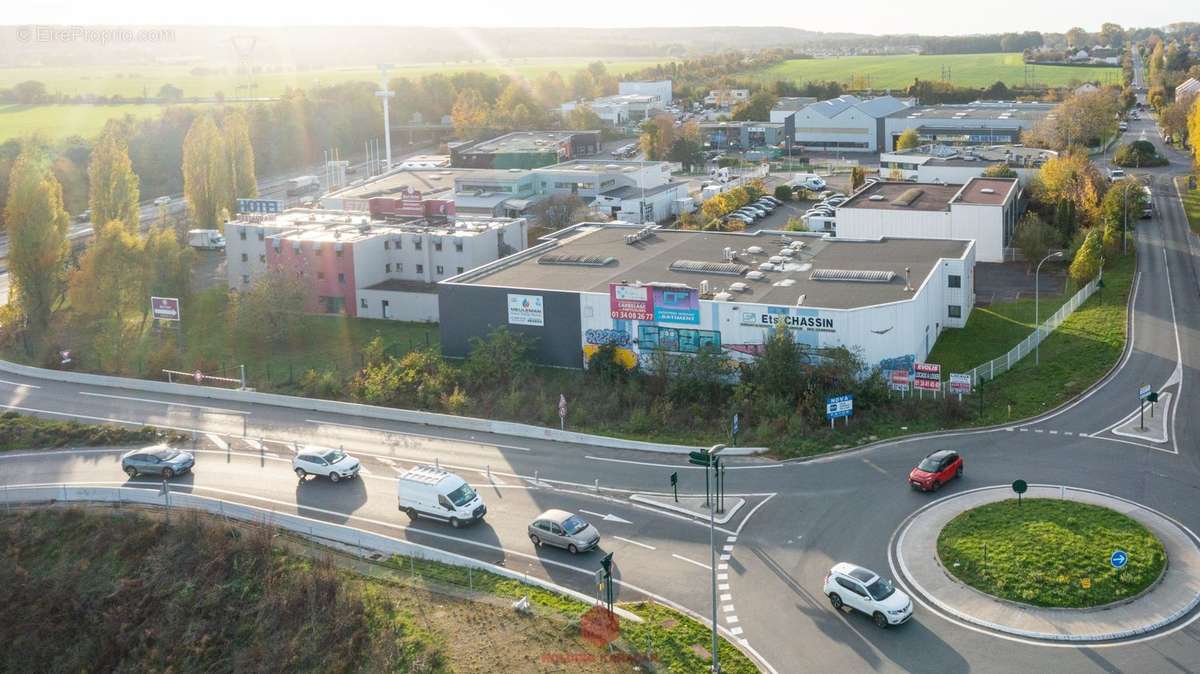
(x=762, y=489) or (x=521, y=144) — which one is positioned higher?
(x=521, y=144)

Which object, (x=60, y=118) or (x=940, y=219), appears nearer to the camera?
(x=940, y=219)

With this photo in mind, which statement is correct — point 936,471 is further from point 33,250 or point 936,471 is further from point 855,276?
point 33,250

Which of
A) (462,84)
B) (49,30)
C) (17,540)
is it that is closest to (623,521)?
(17,540)

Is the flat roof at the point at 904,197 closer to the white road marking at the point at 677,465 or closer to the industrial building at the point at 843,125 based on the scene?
the white road marking at the point at 677,465

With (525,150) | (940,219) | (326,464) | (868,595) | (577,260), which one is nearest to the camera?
(868,595)

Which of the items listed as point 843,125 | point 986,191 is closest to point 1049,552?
point 986,191

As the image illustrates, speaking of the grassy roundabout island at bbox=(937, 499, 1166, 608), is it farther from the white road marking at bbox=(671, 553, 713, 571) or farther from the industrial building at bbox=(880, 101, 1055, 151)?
the industrial building at bbox=(880, 101, 1055, 151)

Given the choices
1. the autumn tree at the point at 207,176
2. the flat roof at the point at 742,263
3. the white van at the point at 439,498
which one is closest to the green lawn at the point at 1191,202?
the flat roof at the point at 742,263
